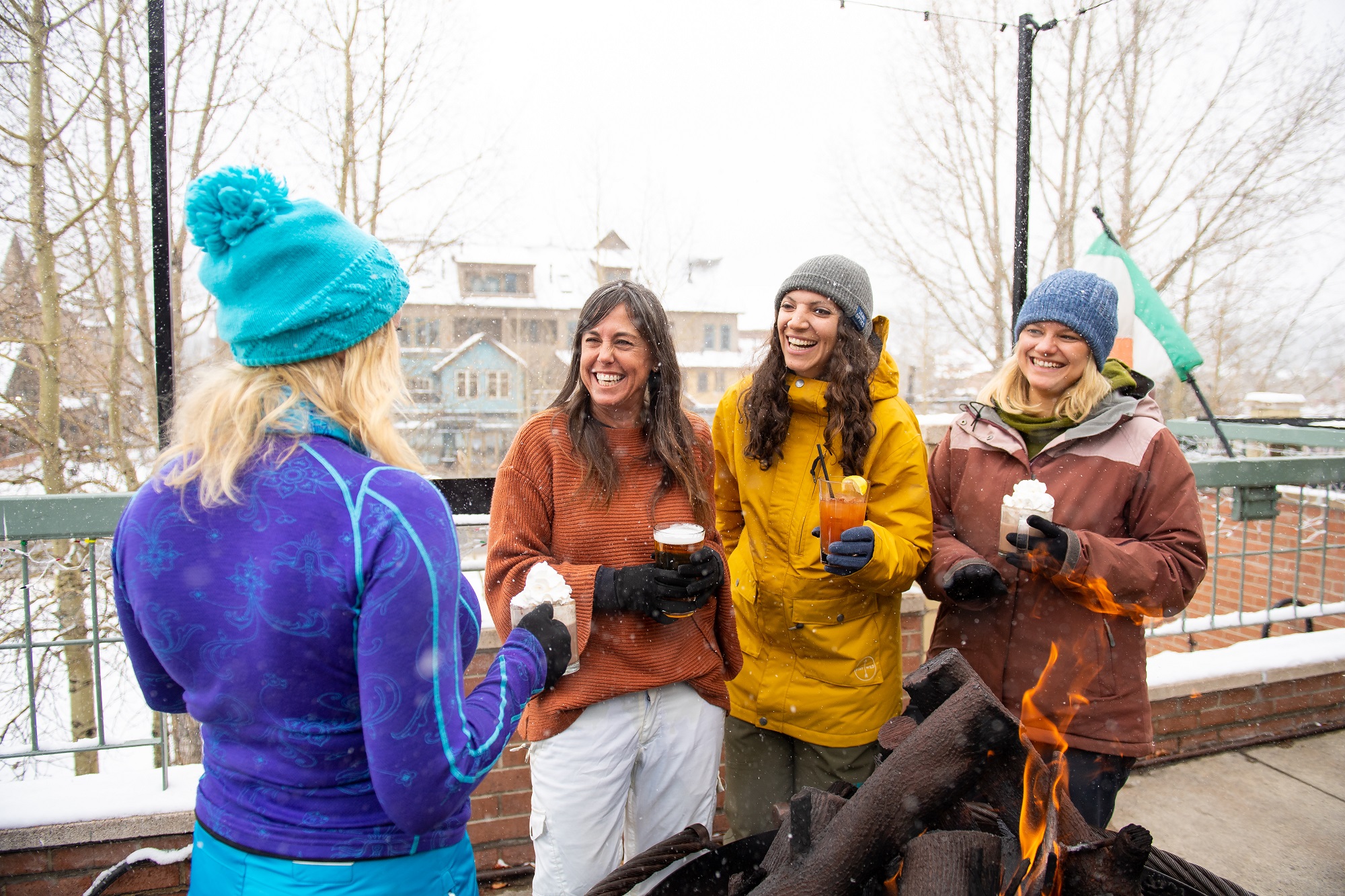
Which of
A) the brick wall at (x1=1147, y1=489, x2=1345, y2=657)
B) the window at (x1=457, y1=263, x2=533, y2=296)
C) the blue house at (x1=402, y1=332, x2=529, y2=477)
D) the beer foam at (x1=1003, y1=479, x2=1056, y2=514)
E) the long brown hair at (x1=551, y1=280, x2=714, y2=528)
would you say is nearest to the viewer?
the beer foam at (x1=1003, y1=479, x2=1056, y2=514)

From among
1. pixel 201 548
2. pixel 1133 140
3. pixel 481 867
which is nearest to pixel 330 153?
pixel 481 867

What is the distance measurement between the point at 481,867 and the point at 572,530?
1.66 m

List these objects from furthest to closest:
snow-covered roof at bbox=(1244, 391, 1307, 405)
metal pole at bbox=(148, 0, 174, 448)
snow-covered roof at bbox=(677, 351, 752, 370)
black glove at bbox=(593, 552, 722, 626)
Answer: snow-covered roof at bbox=(677, 351, 752, 370)
snow-covered roof at bbox=(1244, 391, 1307, 405)
metal pole at bbox=(148, 0, 174, 448)
black glove at bbox=(593, 552, 722, 626)

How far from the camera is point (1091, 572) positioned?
1.84 metres

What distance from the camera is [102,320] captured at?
7.44 metres

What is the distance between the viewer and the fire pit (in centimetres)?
138

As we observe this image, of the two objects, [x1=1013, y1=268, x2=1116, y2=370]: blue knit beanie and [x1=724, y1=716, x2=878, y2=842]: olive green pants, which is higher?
[x1=1013, y1=268, x2=1116, y2=370]: blue knit beanie

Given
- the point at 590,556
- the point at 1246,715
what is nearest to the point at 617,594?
the point at 590,556

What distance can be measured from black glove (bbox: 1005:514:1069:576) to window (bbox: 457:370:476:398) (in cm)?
739

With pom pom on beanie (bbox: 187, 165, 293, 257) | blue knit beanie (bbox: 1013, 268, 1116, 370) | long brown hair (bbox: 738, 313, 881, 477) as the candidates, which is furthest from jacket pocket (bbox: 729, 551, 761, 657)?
pom pom on beanie (bbox: 187, 165, 293, 257)

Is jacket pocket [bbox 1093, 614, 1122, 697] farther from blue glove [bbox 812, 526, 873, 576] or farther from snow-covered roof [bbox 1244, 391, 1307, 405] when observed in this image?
snow-covered roof [bbox 1244, 391, 1307, 405]

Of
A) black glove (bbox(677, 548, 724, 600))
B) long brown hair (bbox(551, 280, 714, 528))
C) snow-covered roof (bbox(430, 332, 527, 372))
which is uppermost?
snow-covered roof (bbox(430, 332, 527, 372))

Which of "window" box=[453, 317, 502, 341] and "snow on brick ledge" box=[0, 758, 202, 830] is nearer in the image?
"snow on brick ledge" box=[0, 758, 202, 830]

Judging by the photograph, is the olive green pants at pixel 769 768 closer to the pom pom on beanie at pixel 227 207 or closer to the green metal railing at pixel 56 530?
the green metal railing at pixel 56 530
